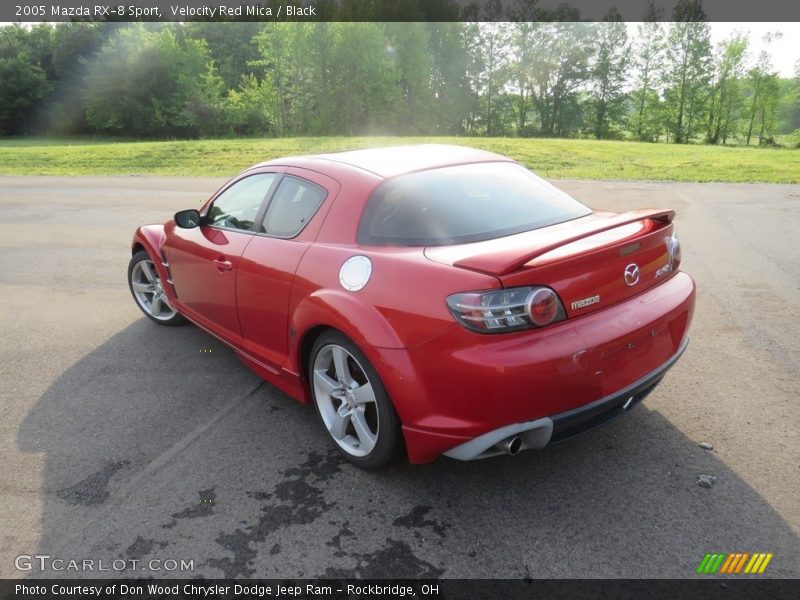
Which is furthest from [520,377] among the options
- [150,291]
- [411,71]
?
[411,71]

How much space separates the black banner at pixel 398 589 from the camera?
2.23 m

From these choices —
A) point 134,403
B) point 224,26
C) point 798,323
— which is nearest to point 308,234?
point 134,403

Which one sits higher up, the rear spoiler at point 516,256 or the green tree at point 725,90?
the green tree at point 725,90

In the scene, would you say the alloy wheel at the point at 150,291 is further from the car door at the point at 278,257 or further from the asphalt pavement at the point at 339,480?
the car door at the point at 278,257

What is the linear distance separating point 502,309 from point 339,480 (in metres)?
1.30

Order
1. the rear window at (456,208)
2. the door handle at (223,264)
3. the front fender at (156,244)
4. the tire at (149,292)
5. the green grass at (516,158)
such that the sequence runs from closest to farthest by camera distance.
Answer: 1. the rear window at (456,208)
2. the door handle at (223,264)
3. the front fender at (156,244)
4. the tire at (149,292)
5. the green grass at (516,158)

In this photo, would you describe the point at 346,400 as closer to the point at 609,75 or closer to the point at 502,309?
the point at 502,309

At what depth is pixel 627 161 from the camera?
21.8 m

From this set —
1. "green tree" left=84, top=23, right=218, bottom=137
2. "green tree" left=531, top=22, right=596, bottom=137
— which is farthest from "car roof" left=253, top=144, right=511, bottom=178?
"green tree" left=531, top=22, right=596, bottom=137

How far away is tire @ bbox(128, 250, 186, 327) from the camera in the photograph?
17.4ft

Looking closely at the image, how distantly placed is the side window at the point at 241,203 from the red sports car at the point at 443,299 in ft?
0.07

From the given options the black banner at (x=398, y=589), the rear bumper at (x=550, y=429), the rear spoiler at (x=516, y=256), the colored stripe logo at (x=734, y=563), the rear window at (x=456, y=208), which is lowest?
the black banner at (x=398, y=589)

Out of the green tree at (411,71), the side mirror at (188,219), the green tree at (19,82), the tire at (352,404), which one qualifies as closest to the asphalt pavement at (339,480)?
the tire at (352,404)

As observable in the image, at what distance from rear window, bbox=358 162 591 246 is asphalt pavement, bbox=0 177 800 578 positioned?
4.00 feet
